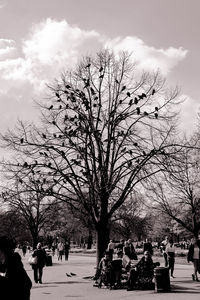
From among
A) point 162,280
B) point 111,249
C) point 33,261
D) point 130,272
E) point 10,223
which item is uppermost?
point 10,223

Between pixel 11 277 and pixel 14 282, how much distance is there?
7cm

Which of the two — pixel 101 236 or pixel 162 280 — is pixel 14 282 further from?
pixel 101 236

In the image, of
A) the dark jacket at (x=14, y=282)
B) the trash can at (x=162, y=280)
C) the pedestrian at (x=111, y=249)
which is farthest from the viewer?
the pedestrian at (x=111, y=249)

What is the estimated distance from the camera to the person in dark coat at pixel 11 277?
4727mm

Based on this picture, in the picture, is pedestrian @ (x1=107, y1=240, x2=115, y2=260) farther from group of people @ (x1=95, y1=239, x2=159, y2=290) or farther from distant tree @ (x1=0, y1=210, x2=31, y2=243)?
distant tree @ (x1=0, y1=210, x2=31, y2=243)

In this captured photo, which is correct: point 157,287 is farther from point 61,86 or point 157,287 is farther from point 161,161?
point 61,86

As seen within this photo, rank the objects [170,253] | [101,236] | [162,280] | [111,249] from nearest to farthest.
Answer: [162,280] → [111,249] → [101,236] → [170,253]

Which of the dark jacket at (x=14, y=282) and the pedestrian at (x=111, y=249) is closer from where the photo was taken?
the dark jacket at (x=14, y=282)

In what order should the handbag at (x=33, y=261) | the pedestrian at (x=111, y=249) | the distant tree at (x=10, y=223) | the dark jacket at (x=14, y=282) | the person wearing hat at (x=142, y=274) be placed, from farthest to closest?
the distant tree at (x=10, y=223)
the handbag at (x=33, y=261)
the pedestrian at (x=111, y=249)
the person wearing hat at (x=142, y=274)
the dark jacket at (x=14, y=282)

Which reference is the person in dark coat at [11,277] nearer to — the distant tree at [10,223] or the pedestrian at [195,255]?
the pedestrian at [195,255]

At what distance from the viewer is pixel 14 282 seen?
15.9 ft

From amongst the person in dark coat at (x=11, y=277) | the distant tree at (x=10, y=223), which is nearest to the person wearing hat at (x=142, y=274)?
the distant tree at (x=10, y=223)

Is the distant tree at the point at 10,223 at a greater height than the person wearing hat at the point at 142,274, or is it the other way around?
the distant tree at the point at 10,223

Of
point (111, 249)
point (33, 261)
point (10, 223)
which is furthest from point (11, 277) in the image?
point (10, 223)
